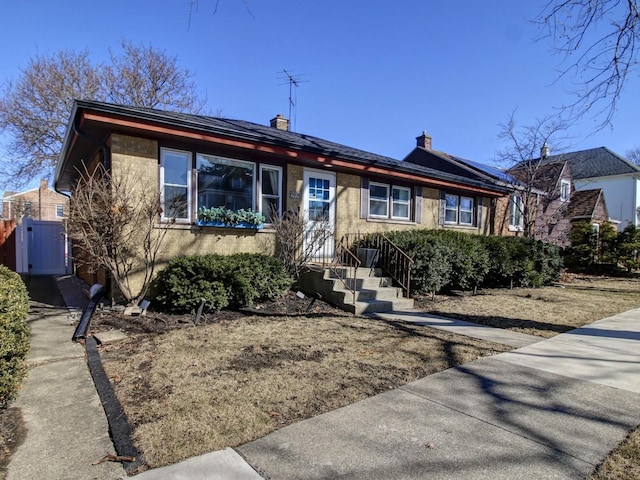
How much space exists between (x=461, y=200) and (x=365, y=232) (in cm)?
541

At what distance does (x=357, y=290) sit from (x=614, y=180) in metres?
31.8

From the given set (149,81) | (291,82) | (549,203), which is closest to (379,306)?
(291,82)

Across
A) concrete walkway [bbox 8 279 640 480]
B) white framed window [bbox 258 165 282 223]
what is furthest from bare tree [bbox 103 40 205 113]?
concrete walkway [bbox 8 279 640 480]

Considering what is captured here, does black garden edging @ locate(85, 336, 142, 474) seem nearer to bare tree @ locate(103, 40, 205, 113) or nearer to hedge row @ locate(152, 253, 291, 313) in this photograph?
hedge row @ locate(152, 253, 291, 313)

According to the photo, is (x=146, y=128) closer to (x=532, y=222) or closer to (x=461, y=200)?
(x=461, y=200)

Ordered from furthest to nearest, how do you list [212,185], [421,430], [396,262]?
[396,262] < [212,185] < [421,430]

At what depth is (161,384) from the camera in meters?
3.77

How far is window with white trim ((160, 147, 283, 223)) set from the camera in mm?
7590

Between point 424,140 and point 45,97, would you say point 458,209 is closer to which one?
point 424,140

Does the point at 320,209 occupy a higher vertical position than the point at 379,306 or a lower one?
higher

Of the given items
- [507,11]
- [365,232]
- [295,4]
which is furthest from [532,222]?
[295,4]

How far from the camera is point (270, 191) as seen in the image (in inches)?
356

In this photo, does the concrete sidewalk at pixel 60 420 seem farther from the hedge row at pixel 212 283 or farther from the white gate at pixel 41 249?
the white gate at pixel 41 249

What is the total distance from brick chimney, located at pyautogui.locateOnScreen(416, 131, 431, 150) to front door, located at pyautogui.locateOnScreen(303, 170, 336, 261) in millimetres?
16159
